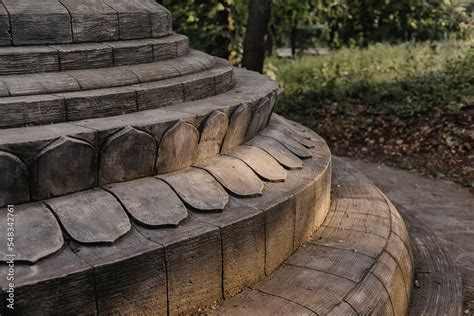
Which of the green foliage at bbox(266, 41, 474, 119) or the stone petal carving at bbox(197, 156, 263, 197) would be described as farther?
the green foliage at bbox(266, 41, 474, 119)

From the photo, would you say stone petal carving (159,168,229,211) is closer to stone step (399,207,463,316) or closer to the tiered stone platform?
the tiered stone platform

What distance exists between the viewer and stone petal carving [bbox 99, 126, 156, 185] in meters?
2.57

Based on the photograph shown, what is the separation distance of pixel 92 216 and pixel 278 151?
150 centimetres

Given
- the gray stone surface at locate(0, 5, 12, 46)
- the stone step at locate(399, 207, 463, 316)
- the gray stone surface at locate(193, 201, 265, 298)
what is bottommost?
the stone step at locate(399, 207, 463, 316)

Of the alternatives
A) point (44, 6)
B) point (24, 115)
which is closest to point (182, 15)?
point (44, 6)

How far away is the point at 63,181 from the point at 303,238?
1.43 m

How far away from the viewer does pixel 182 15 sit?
37.4ft

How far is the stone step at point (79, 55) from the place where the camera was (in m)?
2.87

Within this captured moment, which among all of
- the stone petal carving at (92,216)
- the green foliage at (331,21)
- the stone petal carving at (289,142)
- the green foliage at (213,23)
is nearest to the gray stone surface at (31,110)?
the stone petal carving at (92,216)

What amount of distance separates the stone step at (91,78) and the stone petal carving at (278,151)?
25.7 inches

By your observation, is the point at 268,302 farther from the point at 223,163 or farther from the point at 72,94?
the point at 72,94

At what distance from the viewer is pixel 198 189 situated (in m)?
2.80

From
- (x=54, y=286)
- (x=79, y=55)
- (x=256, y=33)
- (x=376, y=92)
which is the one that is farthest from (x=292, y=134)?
(x=376, y=92)

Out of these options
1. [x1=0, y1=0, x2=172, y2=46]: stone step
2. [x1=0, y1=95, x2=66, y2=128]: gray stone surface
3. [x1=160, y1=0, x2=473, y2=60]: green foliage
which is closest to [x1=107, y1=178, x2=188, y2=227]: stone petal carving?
[x1=0, y1=95, x2=66, y2=128]: gray stone surface
